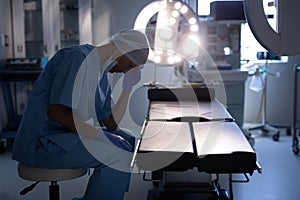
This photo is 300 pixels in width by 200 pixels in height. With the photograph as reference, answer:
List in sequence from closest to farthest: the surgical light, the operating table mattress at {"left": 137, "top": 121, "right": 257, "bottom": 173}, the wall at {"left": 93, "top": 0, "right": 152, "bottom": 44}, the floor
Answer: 1. the operating table mattress at {"left": 137, "top": 121, "right": 257, "bottom": 173}
2. the floor
3. the surgical light
4. the wall at {"left": 93, "top": 0, "right": 152, "bottom": 44}

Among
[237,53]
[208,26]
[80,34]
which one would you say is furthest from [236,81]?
[80,34]

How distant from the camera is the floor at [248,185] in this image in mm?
2434

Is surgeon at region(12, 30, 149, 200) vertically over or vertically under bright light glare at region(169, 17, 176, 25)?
under

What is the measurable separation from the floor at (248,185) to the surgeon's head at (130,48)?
1.04 meters

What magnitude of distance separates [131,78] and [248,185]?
131 centimetres

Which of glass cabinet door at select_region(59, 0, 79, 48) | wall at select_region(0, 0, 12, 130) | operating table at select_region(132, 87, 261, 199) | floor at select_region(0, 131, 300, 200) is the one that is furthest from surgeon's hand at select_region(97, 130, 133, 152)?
glass cabinet door at select_region(59, 0, 79, 48)

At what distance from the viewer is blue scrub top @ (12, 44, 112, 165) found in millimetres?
1562

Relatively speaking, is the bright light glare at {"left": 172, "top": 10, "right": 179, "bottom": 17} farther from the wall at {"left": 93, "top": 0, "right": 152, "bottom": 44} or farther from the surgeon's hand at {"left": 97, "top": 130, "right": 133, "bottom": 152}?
the surgeon's hand at {"left": 97, "top": 130, "right": 133, "bottom": 152}

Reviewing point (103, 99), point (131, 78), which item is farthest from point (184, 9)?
point (103, 99)

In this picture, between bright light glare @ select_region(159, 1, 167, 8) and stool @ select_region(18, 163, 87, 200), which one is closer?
stool @ select_region(18, 163, 87, 200)

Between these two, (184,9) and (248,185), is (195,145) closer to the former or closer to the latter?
(248,185)

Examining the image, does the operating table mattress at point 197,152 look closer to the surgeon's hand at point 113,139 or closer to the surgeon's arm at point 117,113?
the surgeon's hand at point 113,139

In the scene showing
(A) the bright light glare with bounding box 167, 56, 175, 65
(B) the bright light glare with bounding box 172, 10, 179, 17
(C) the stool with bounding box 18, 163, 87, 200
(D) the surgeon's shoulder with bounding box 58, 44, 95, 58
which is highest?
(B) the bright light glare with bounding box 172, 10, 179, 17

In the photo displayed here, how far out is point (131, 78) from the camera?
75.8 inches
